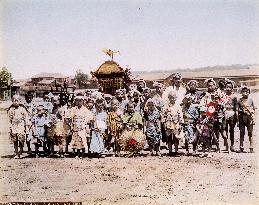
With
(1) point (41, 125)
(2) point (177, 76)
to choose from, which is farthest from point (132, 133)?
(1) point (41, 125)

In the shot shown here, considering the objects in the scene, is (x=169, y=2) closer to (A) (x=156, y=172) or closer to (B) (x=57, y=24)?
(B) (x=57, y=24)

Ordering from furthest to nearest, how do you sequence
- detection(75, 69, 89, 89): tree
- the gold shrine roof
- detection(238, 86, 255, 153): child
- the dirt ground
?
detection(75, 69, 89, 89): tree < the gold shrine roof < detection(238, 86, 255, 153): child < the dirt ground

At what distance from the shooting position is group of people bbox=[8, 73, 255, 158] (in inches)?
273

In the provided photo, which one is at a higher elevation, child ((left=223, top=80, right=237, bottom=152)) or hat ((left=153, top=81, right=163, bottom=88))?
hat ((left=153, top=81, right=163, bottom=88))

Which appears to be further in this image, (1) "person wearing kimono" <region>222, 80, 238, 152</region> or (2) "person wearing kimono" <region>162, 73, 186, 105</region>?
(2) "person wearing kimono" <region>162, 73, 186, 105</region>

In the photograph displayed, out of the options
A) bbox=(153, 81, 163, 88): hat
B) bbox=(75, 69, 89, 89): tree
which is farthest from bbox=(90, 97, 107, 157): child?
bbox=(75, 69, 89, 89): tree

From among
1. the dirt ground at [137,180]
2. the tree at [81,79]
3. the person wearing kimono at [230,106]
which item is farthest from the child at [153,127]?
the tree at [81,79]

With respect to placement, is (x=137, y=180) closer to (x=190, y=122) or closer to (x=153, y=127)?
(x=153, y=127)

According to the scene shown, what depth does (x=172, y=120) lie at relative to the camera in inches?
272

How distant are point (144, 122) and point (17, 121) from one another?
196cm

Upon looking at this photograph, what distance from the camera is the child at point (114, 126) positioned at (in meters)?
7.13

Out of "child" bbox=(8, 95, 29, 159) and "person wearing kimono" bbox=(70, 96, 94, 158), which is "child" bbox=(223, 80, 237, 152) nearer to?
"person wearing kimono" bbox=(70, 96, 94, 158)

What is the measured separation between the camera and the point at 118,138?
23.4ft

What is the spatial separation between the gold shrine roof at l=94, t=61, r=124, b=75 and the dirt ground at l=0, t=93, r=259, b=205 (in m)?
1.67
